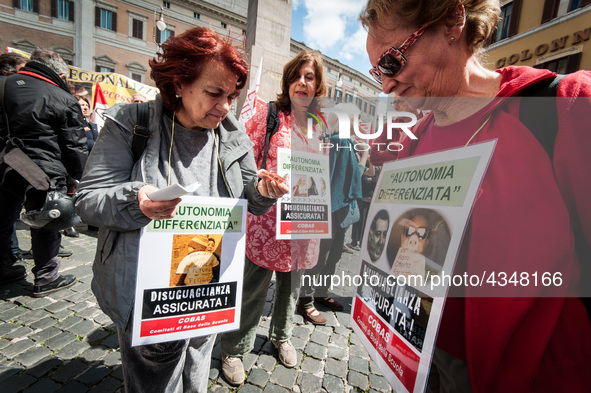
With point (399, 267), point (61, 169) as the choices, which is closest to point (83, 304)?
point (61, 169)

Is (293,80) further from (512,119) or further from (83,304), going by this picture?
A: (83,304)

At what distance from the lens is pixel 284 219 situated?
5.37 ft

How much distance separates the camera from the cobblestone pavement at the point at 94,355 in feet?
5.99

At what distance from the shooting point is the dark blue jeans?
2.57 meters

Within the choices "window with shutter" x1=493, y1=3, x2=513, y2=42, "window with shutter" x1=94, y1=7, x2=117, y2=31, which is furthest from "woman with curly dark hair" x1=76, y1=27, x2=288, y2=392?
"window with shutter" x1=94, y1=7, x2=117, y2=31

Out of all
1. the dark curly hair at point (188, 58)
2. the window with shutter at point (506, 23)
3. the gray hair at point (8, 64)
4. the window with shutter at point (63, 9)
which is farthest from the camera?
the window with shutter at point (63, 9)

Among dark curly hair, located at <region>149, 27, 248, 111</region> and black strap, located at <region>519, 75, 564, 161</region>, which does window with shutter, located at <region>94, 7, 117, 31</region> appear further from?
black strap, located at <region>519, 75, 564, 161</region>

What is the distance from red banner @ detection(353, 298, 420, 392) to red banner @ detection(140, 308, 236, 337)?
0.58 m

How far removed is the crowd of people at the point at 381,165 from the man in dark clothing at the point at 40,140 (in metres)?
2.01

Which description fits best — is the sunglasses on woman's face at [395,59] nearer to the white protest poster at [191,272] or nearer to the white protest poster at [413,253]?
the white protest poster at [413,253]

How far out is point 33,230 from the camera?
9.07 ft

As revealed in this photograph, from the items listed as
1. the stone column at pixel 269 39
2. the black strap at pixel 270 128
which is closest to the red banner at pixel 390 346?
the black strap at pixel 270 128

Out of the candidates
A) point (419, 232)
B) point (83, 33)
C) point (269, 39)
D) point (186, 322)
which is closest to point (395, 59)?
point (419, 232)

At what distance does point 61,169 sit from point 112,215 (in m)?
2.37
